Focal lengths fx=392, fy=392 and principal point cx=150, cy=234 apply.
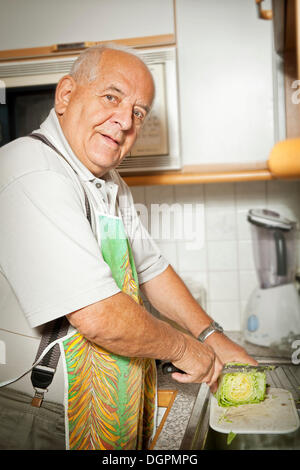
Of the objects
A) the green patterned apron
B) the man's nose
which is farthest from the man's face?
the green patterned apron

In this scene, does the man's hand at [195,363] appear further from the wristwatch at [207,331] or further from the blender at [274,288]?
the blender at [274,288]

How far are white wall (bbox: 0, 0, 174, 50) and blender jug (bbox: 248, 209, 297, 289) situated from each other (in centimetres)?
54

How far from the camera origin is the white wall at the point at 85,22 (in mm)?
885

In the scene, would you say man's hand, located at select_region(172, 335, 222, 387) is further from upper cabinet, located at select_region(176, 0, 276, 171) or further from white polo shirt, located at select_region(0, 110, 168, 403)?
upper cabinet, located at select_region(176, 0, 276, 171)

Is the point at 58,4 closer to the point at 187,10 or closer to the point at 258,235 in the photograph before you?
the point at 187,10

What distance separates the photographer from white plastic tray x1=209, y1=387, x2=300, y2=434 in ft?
1.83

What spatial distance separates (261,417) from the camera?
1.92 ft

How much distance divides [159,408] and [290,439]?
0.32 m

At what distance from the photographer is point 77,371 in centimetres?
55

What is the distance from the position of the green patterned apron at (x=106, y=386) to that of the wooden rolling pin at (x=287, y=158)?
28cm

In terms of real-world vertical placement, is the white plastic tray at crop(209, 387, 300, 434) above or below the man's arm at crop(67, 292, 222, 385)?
below

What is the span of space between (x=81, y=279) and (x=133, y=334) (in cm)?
11

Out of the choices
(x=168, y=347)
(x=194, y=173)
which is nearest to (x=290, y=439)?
(x=168, y=347)

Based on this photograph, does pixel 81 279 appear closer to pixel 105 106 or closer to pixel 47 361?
pixel 47 361
